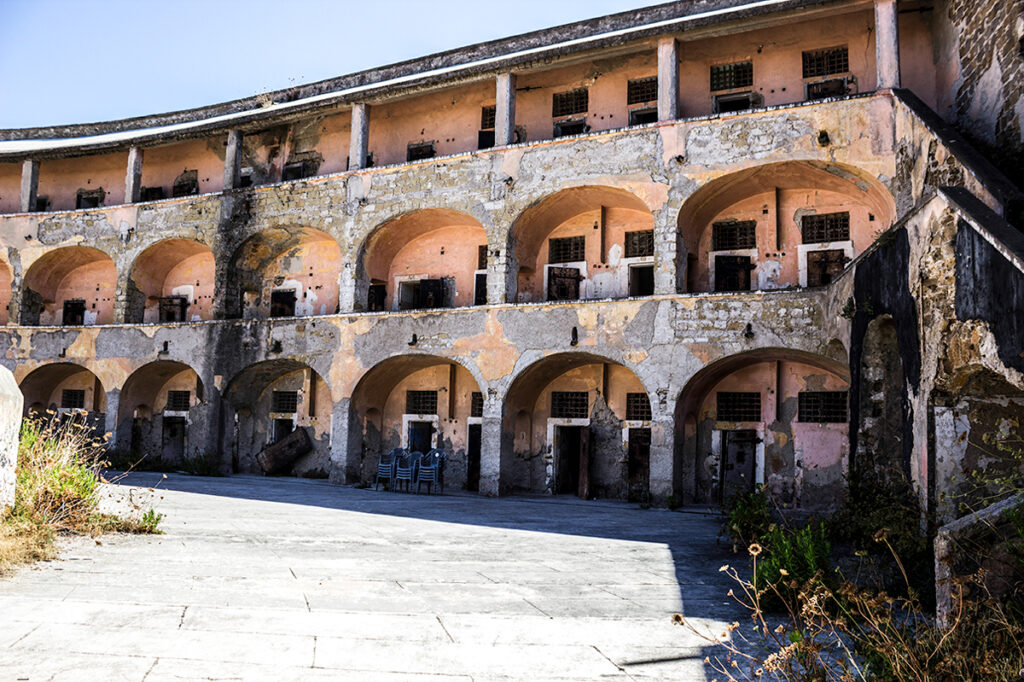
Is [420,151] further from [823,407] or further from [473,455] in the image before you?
[823,407]

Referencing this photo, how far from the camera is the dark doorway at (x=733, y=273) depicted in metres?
18.0

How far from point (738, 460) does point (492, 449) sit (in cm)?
570

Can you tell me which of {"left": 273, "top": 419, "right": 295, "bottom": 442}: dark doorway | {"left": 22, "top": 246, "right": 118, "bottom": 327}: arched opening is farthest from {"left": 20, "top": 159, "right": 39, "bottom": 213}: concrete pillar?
{"left": 273, "top": 419, "right": 295, "bottom": 442}: dark doorway

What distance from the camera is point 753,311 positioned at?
16031 mm

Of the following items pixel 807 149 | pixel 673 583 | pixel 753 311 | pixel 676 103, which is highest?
pixel 676 103

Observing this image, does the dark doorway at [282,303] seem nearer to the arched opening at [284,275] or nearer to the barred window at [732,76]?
the arched opening at [284,275]

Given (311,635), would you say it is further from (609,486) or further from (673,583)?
(609,486)

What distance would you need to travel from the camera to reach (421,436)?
21.8 metres

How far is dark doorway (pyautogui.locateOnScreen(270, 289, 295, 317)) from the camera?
23875 mm

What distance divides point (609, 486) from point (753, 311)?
5.83 metres

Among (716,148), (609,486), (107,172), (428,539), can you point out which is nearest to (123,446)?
(107,172)

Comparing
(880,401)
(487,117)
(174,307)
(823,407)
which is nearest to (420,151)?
(487,117)

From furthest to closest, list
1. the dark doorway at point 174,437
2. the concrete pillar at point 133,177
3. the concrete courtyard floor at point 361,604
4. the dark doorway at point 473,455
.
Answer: the dark doorway at point 174,437, the concrete pillar at point 133,177, the dark doorway at point 473,455, the concrete courtyard floor at point 361,604

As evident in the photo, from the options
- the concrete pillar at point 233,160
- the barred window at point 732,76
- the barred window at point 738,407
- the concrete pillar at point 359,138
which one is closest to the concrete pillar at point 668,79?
the barred window at point 732,76
